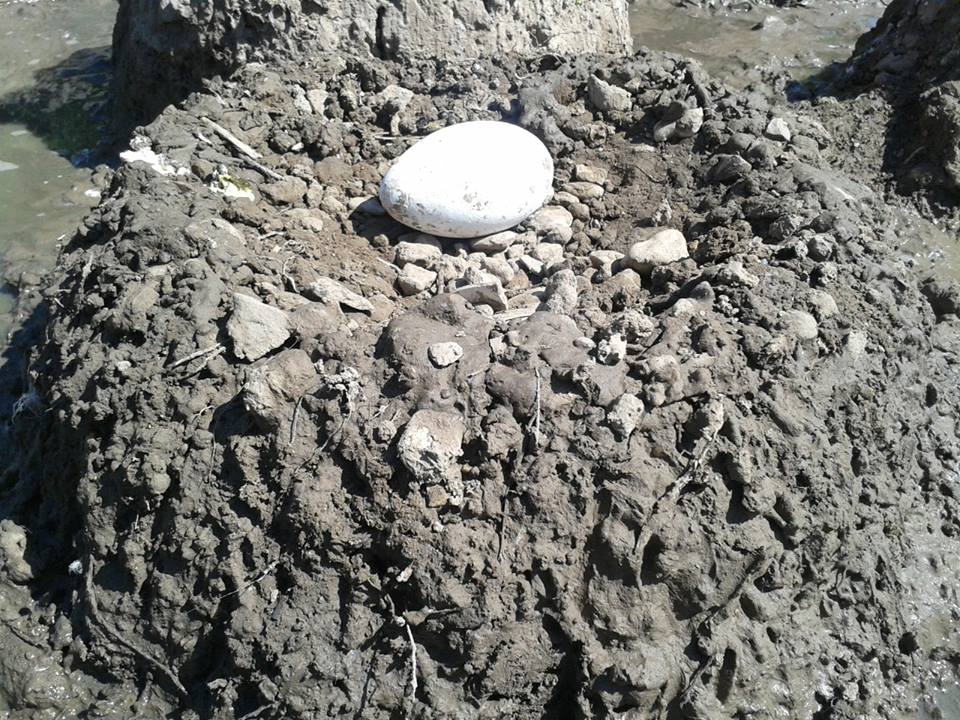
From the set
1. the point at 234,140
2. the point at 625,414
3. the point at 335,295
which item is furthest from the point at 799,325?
the point at 234,140

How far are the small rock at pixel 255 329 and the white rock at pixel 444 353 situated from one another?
64 centimetres

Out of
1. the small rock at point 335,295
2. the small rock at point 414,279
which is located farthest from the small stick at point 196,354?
the small rock at point 414,279

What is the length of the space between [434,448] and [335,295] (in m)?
1.05

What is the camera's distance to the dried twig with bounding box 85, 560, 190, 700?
342 centimetres

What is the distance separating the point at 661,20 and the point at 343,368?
22.6 ft

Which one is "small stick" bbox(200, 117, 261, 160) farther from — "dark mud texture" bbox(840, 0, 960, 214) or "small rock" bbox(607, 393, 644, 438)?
"dark mud texture" bbox(840, 0, 960, 214)

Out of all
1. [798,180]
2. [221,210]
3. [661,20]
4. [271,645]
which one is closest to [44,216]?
[221,210]

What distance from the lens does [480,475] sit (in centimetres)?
329

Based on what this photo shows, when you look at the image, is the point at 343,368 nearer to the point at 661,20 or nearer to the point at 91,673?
the point at 91,673

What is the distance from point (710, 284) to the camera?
398 centimetres

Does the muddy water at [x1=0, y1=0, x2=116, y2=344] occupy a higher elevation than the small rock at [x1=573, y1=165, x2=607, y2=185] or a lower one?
lower

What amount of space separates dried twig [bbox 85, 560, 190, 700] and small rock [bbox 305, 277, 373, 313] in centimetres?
142

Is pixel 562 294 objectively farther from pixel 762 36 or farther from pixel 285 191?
pixel 762 36

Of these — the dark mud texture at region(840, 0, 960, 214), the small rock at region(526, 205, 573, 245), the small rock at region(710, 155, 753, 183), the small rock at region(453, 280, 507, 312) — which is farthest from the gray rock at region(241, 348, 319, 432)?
the dark mud texture at region(840, 0, 960, 214)
